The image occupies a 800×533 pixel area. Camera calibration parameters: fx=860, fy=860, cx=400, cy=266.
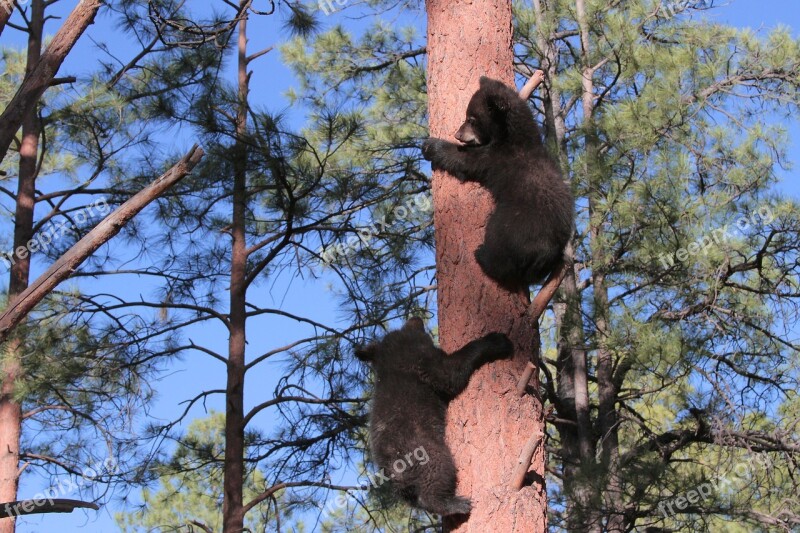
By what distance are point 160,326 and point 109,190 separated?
6.01ft

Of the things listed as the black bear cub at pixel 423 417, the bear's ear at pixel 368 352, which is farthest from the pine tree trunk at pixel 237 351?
the black bear cub at pixel 423 417

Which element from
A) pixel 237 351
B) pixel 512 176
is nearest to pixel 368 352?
pixel 512 176

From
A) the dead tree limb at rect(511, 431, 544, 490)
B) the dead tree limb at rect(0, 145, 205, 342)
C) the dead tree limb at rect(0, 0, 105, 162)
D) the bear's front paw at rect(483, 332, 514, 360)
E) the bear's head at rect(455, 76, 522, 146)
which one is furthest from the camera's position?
the dead tree limb at rect(0, 0, 105, 162)

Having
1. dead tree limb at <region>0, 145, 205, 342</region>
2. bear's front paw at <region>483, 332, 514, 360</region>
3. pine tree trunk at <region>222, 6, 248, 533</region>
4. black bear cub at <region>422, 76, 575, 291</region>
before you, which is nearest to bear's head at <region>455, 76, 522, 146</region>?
black bear cub at <region>422, 76, 575, 291</region>

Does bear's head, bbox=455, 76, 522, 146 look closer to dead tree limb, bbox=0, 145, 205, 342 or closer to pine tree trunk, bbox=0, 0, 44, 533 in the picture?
dead tree limb, bbox=0, 145, 205, 342

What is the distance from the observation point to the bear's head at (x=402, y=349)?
3.83 meters

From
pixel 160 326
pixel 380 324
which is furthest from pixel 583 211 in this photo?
pixel 160 326

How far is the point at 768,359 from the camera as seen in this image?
348 inches

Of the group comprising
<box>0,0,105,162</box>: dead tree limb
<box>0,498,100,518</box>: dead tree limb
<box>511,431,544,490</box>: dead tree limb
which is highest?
<box>0,0,105,162</box>: dead tree limb

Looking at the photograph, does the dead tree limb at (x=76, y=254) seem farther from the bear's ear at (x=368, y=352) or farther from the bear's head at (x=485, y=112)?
the bear's head at (x=485, y=112)

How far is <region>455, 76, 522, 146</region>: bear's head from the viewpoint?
12.7 feet

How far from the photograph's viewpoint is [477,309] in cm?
361

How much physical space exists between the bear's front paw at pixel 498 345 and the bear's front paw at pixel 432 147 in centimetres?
93

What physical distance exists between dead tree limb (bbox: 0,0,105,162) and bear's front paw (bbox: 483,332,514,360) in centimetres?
296
